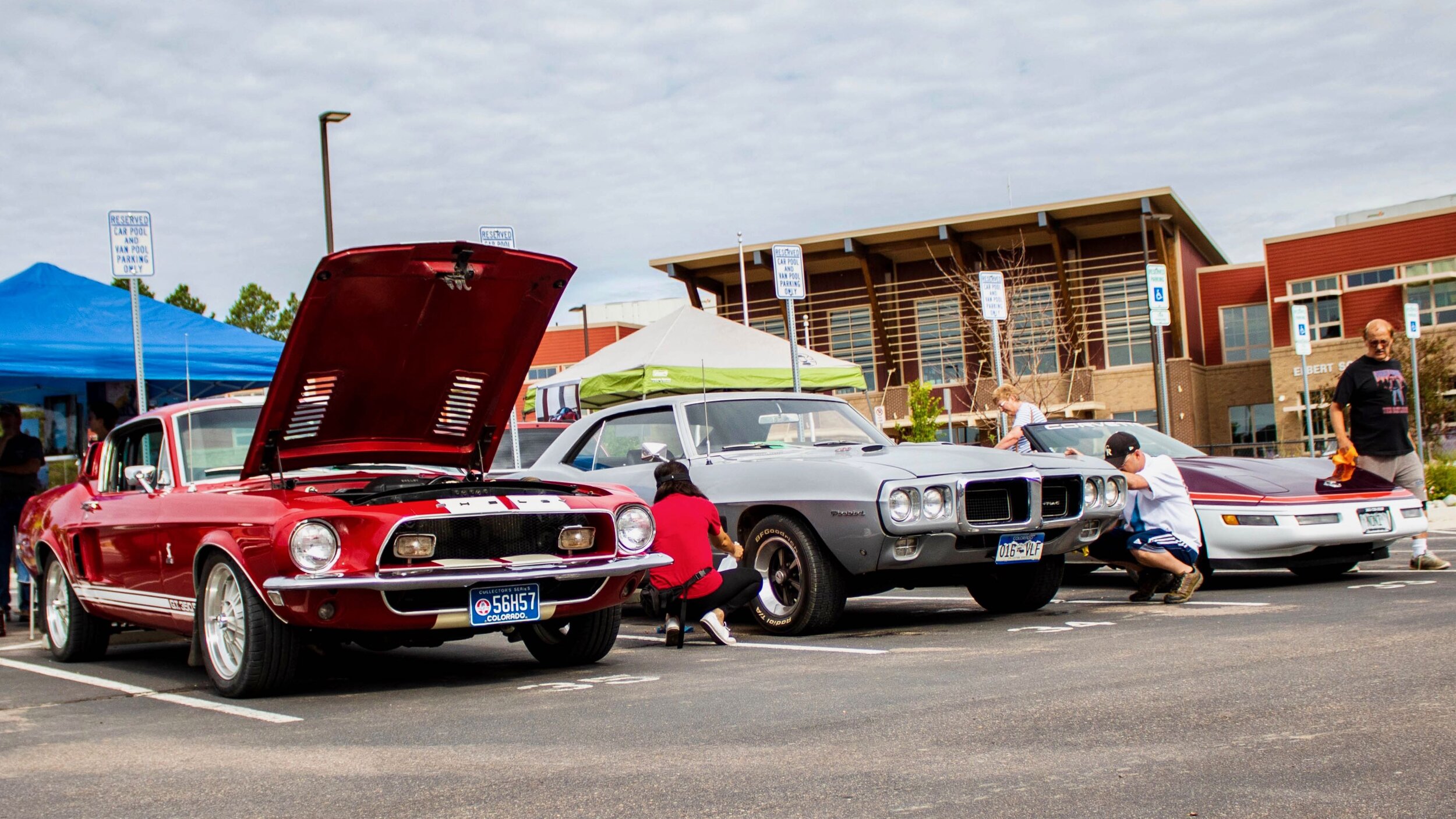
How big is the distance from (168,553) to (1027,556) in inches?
186

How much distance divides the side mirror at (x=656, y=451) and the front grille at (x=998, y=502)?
6.71 ft

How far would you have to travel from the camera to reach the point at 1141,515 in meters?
9.16

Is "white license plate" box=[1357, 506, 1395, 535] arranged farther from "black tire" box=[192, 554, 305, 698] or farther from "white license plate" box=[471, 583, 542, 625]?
"black tire" box=[192, 554, 305, 698]

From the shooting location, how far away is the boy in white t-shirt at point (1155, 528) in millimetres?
8930

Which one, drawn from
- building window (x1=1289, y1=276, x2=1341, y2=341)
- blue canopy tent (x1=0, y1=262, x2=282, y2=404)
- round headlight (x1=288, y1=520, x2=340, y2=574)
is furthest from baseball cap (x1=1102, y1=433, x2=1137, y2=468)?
building window (x1=1289, y1=276, x2=1341, y2=341)

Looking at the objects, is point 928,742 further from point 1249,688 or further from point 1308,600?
point 1308,600

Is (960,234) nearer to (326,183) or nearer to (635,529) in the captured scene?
(326,183)

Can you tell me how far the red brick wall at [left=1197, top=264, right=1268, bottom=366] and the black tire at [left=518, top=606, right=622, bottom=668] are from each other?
37.5m

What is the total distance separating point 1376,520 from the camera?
9594mm

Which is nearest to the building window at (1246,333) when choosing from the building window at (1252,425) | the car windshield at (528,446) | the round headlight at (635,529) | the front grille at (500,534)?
the building window at (1252,425)

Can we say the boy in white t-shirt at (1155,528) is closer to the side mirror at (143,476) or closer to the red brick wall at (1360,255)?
the side mirror at (143,476)

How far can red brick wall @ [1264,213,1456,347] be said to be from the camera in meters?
37.5

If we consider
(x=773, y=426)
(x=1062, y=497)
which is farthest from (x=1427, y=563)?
(x=773, y=426)

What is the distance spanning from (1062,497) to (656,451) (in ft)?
8.46
